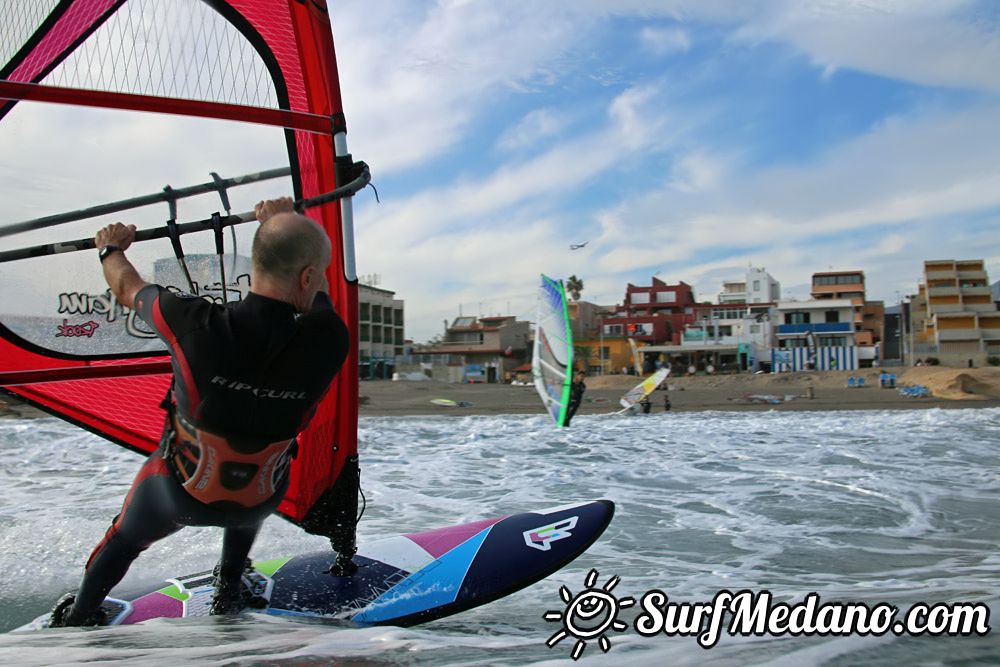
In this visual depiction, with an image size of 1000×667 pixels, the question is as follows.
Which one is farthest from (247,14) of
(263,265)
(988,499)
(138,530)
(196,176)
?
(988,499)

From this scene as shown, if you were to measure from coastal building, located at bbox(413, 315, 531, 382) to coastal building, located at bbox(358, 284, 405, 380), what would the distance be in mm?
2187

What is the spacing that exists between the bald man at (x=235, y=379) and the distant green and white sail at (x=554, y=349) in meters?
12.1

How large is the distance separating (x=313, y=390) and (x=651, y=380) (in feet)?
60.8

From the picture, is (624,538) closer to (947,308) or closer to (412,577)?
(412,577)

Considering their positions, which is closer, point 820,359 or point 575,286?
point 820,359

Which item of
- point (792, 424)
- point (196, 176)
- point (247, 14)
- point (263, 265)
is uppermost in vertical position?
point (247, 14)

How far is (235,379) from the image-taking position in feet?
6.31

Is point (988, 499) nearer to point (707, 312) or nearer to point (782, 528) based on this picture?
point (782, 528)

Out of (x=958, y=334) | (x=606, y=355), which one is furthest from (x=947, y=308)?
(x=606, y=355)

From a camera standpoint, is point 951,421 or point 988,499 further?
point 951,421

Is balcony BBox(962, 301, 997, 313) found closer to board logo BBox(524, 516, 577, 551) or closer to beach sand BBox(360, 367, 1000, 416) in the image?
beach sand BBox(360, 367, 1000, 416)

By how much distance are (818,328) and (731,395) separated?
20.4 m

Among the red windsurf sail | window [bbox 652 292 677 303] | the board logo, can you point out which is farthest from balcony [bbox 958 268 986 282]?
the red windsurf sail

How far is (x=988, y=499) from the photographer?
5.64m
